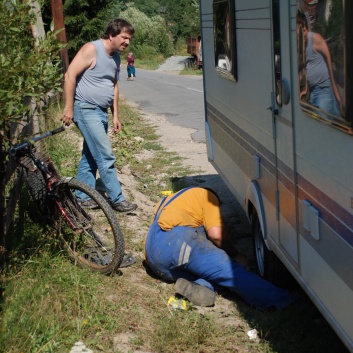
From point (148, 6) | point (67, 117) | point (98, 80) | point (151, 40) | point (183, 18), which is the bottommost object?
point (67, 117)

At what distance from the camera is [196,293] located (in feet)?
16.0

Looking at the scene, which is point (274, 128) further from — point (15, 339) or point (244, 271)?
point (15, 339)

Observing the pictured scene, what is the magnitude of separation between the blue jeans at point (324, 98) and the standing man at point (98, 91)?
11.7 feet

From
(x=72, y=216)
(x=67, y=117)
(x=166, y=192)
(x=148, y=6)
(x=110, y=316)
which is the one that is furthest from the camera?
(x=148, y=6)

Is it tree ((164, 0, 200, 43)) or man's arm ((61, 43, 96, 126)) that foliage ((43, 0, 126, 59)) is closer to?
man's arm ((61, 43, 96, 126))

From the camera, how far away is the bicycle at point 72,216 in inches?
204

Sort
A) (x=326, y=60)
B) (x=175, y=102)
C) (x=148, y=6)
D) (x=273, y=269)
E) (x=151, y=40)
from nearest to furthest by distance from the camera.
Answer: (x=326, y=60) < (x=273, y=269) < (x=175, y=102) < (x=151, y=40) < (x=148, y=6)

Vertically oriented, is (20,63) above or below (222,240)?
above

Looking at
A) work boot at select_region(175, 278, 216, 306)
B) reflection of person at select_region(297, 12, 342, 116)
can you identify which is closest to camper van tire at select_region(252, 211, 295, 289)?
work boot at select_region(175, 278, 216, 306)

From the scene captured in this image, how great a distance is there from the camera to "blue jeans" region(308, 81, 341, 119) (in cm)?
307

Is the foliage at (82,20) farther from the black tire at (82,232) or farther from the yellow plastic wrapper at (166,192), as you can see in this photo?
the black tire at (82,232)

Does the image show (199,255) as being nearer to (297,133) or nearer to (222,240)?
(222,240)

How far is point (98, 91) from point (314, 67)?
3.67 m

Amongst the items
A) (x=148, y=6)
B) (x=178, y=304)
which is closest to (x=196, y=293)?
(x=178, y=304)
